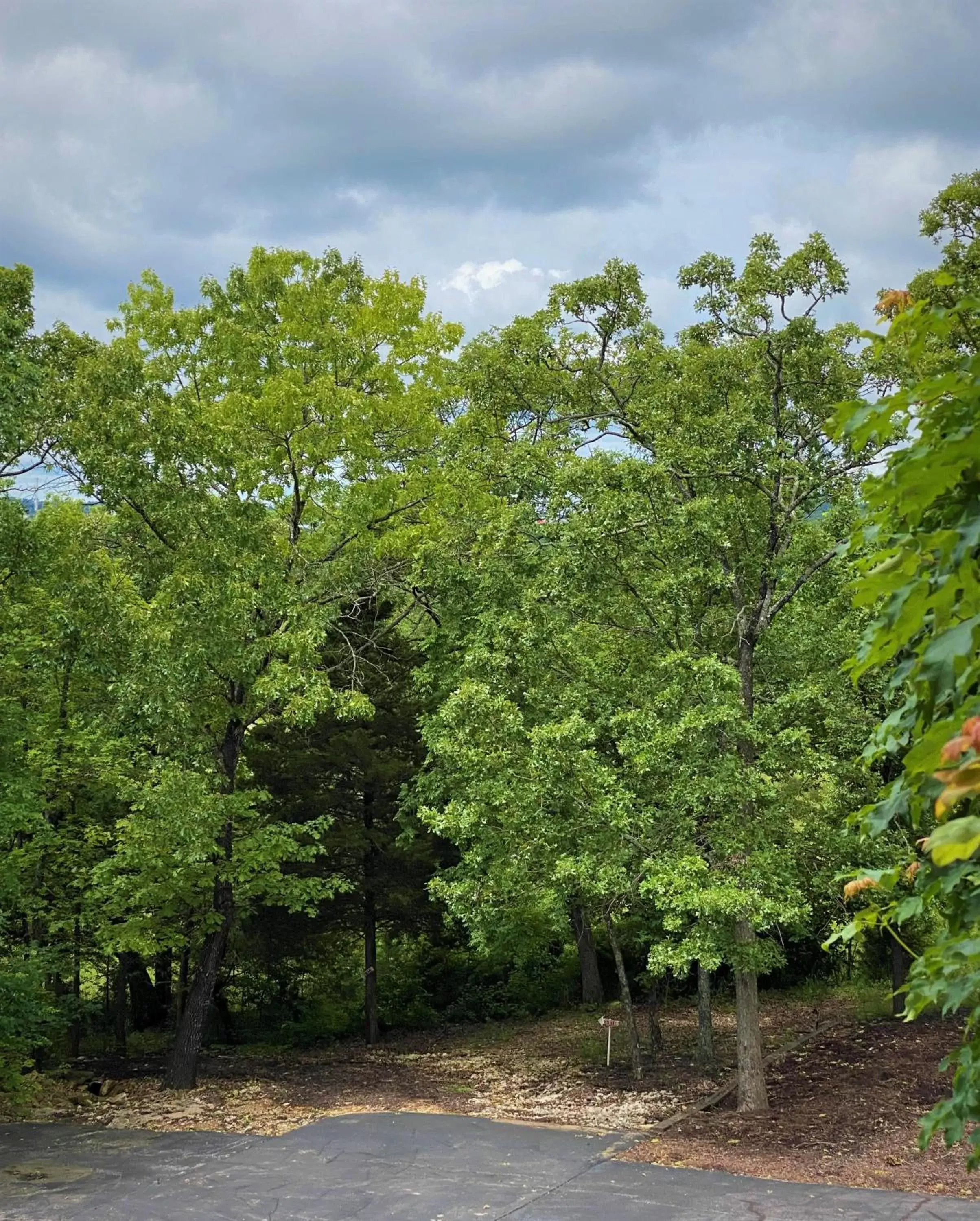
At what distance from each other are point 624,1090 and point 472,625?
258 inches

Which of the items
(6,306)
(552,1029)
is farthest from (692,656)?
(552,1029)

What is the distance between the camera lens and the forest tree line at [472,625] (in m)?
10.3

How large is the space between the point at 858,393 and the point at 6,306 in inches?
381

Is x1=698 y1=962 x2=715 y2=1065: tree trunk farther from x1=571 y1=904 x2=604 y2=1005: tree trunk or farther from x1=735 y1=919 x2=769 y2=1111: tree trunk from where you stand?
A: x1=571 y1=904 x2=604 y2=1005: tree trunk

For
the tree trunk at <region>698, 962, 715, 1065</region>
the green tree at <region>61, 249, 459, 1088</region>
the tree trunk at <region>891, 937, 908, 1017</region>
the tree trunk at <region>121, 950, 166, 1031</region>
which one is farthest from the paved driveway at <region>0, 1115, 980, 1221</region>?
the tree trunk at <region>121, 950, 166, 1031</region>

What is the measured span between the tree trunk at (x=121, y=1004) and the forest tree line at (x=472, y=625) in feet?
2.67

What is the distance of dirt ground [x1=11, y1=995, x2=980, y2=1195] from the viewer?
905 centimetres

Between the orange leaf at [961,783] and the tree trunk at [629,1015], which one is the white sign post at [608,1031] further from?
the orange leaf at [961,783]

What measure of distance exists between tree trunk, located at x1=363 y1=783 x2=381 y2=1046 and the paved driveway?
643 cm

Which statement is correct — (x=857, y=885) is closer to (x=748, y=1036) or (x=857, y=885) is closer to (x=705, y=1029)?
(x=748, y=1036)

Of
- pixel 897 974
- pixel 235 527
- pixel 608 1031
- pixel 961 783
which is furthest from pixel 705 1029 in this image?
pixel 961 783

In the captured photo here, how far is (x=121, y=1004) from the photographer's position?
57.0 ft

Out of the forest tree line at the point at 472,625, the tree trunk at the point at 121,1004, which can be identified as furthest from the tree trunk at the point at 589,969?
the tree trunk at the point at 121,1004

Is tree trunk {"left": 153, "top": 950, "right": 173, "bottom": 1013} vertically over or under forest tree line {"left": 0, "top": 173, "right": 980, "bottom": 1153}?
under
